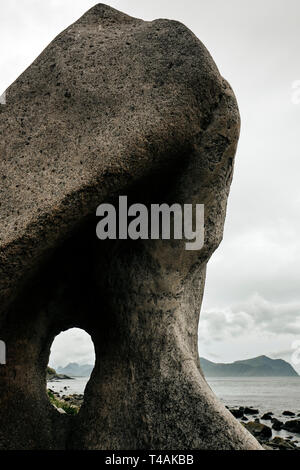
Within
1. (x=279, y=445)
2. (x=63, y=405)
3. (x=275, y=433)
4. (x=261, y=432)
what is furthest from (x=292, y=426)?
(x=63, y=405)

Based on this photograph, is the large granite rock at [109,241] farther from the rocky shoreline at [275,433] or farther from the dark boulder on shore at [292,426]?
the dark boulder on shore at [292,426]

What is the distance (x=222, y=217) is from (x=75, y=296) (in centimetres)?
175

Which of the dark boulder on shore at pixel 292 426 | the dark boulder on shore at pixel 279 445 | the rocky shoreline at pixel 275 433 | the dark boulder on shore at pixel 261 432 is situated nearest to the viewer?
the dark boulder on shore at pixel 279 445

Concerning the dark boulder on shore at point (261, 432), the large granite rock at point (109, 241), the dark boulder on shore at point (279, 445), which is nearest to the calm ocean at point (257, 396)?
the dark boulder on shore at point (261, 432)

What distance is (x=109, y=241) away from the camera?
4453mm

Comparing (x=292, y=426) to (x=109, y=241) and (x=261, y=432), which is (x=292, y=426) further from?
(x=109, y=241)

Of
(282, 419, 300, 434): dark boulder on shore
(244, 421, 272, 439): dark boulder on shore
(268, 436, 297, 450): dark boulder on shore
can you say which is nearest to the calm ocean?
(282, 419, 300, 434): dark boulder on shore

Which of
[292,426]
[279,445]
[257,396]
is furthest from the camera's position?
[257,396]

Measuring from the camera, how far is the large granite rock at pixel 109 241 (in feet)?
11.9

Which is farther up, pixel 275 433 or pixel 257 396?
pixel 275 433

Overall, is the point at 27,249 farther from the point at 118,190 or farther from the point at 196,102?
the point at 196,102

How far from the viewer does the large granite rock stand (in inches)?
143
